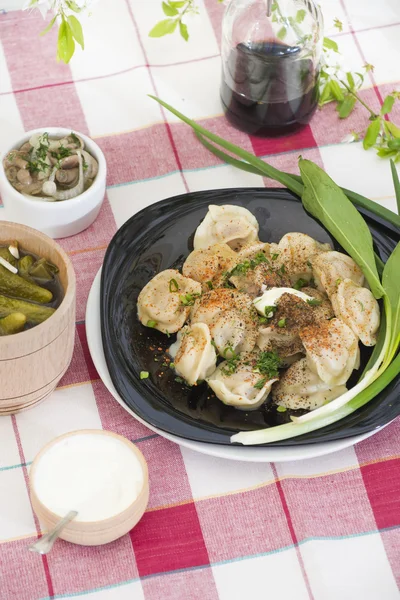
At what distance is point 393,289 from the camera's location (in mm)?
1996

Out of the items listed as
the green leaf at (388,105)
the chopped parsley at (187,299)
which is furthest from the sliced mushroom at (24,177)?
the green leaf at (388,105)

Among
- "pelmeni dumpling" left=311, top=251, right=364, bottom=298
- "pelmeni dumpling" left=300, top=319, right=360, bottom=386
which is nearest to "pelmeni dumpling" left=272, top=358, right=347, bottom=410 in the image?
"pelmeni dumpling" left=300, top=319, right=360, bottom=386

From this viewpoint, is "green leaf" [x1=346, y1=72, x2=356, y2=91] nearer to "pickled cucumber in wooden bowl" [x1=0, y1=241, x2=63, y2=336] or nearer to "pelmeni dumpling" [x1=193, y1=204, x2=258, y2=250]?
"pelmeni dumpling" [x1=193, y1=204, x2=258, y2=250]

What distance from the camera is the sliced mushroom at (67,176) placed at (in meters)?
2.19

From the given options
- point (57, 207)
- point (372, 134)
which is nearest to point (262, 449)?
point (57, 207)

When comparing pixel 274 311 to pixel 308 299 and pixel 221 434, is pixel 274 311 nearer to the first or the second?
pixel 308 299

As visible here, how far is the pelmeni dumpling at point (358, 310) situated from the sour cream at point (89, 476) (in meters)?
0.59

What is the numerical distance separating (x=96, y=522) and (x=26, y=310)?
0.45 metres

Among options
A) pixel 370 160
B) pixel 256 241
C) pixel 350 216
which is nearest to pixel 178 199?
pixel 256 241

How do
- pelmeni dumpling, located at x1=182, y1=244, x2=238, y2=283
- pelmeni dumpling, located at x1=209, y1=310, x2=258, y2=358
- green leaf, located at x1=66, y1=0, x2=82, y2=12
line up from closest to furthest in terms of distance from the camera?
1. green leaf, located at x1=66, y1=0, x2=82, y2=12
2. pelmeni dumpling, located at x1=209, y1=310, x2=258, y2=358
3. pelmeni dumpling, located at x1=182, y1=244, x2=238, y2=283

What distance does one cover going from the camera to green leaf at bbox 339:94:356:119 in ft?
8.61

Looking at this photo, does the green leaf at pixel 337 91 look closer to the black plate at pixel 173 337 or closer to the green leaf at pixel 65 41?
the black plate at pixel 173 337

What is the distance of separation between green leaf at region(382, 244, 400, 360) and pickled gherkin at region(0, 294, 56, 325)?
773 millimetres

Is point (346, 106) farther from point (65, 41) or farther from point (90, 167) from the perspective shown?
point (65, 41)
